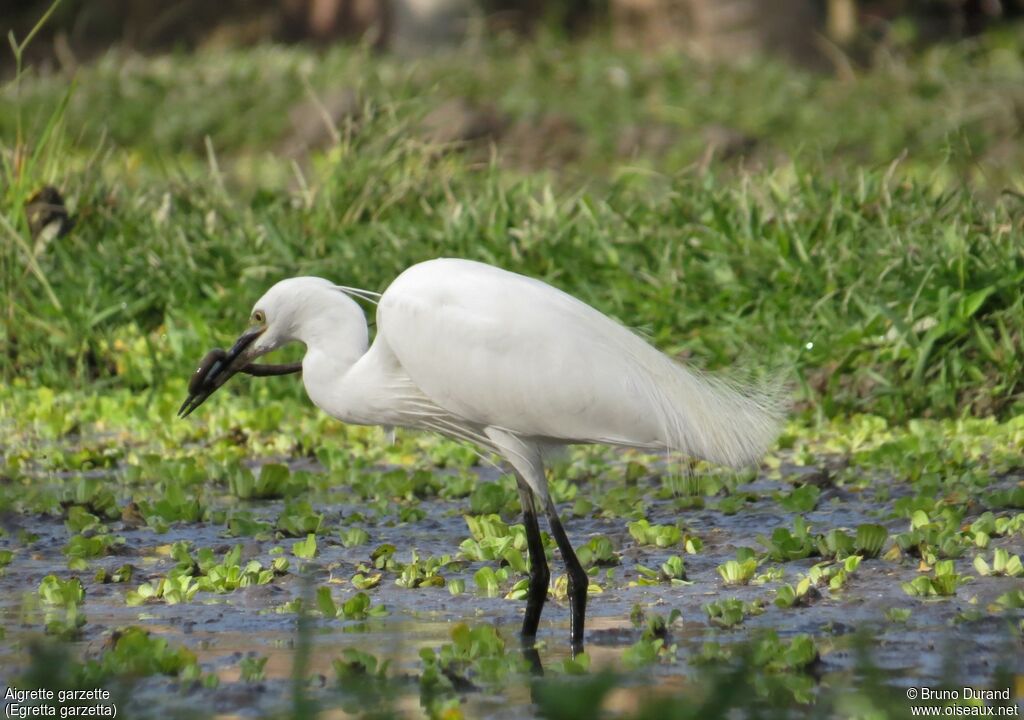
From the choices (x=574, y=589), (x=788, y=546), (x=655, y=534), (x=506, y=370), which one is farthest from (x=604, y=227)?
(x=574, y=589)

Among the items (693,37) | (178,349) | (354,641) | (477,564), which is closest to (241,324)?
(178,349)

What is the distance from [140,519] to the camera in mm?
5004

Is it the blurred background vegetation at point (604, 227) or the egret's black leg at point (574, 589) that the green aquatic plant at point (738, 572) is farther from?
the blurred background vegetation at point (604, 227)

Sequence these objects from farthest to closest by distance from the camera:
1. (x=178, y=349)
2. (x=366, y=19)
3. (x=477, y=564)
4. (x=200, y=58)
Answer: (x=366, y=19)
(x=200, y=58)
(x=178, y=349)
(x=477, y=564)

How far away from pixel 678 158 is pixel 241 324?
6.11 m

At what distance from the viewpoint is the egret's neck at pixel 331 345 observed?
13.1ft

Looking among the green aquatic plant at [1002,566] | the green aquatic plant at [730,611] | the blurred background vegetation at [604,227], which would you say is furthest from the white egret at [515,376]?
the blurred background vegetation at [604,227]

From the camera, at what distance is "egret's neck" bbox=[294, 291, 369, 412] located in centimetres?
401

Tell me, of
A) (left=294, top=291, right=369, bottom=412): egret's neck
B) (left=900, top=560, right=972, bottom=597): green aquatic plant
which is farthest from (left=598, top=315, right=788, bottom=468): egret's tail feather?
(left=294, top=291, right=369, bottom=412): egret's neck

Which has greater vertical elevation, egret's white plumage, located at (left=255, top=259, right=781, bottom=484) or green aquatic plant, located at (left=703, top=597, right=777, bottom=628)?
egret's white plumage, located at (left=255, top=259, right=781, bottom=484)

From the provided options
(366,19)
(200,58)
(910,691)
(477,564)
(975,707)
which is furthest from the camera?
(366,19)

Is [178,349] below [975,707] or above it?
below

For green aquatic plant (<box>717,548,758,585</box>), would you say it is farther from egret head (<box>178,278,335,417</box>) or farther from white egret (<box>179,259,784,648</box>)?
egret head (<box>178,278,335,417</box>)

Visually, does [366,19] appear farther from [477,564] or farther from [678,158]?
[477,564]
